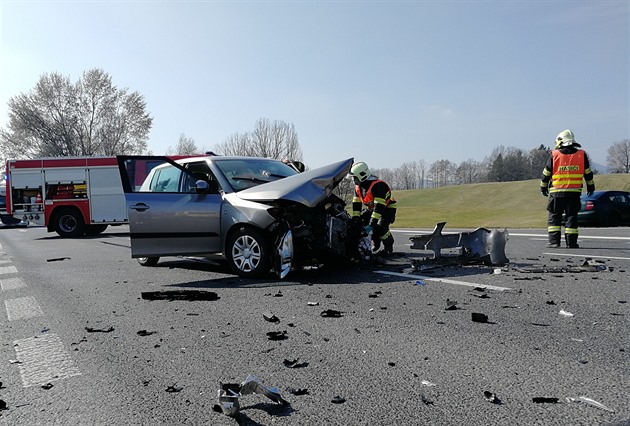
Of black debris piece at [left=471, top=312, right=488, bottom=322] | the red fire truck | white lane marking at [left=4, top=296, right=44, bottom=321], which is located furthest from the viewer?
the red fire truck

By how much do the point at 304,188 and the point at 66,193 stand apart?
16.6 meters

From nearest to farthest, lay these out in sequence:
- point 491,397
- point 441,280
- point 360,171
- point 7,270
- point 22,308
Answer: point 491,397, point 22,308, point 441,280, point 360,171, point 7,270

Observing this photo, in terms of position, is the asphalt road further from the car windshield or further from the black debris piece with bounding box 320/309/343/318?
the car windshield

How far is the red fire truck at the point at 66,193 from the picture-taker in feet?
63.9

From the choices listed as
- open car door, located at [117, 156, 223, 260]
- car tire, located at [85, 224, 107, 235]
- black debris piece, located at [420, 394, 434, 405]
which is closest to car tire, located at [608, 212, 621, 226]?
open car door, located at [117, 156, 223, 260]

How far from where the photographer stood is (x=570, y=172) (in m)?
9.02

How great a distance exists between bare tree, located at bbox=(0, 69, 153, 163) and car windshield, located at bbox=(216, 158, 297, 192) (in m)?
46.4

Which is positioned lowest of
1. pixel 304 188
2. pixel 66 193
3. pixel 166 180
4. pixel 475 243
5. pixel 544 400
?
pixel 544 400

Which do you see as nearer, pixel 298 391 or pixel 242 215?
pixel 298 391

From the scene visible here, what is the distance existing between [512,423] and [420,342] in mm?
1336

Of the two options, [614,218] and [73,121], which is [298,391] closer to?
[614,218]

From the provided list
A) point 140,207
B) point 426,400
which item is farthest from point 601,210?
point 426,400

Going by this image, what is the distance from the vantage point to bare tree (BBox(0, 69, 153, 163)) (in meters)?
47.0

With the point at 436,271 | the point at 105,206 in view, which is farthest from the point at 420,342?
the point at 105,206
